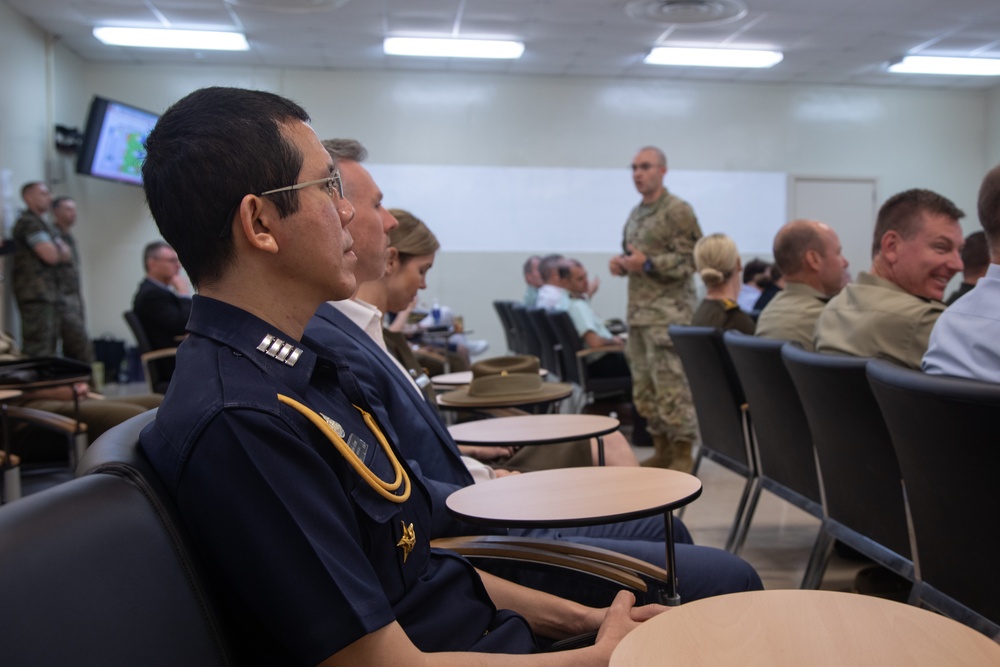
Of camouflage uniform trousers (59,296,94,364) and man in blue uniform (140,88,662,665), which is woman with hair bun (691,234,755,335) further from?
camouflage uniform trousers (59,296,94,364)

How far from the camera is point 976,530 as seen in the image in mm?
1342

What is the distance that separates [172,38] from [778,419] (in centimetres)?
751

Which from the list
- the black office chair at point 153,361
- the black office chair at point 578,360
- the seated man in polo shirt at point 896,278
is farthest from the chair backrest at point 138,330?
the seated man in polo shirt at point 896,278

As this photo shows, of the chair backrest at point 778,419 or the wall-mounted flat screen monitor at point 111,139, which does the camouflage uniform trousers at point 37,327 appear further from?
the chair backrest at point 778,419

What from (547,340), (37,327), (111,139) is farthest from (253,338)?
(111,139)

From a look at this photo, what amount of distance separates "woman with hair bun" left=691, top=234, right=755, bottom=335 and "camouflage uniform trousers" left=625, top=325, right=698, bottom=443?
1.55 ft

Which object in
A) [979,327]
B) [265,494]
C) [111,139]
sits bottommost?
[265,494]

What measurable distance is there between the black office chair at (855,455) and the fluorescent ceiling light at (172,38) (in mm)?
7460

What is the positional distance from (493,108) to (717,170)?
2.64 m

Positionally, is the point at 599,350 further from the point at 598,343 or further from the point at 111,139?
the point at 111,139

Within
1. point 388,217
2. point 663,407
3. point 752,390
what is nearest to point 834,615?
point 388,217

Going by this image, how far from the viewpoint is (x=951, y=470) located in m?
1.33

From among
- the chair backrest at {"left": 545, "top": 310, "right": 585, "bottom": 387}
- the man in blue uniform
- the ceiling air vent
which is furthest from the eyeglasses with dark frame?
the ceiling air vent

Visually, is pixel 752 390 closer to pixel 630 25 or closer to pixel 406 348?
pixel 406 348
